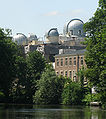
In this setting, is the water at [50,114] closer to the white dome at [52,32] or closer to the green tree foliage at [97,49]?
the green tree foliage at [97,49]

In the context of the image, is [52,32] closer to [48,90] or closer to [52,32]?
[52,32]

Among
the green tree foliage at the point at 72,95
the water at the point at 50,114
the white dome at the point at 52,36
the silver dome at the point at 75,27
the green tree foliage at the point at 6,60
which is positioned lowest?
the water at the point at 50,114

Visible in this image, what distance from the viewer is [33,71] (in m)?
96.6

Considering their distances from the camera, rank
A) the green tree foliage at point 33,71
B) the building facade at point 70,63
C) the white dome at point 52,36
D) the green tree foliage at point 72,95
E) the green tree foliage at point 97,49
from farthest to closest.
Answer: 1. the white dome at point 52,36
2. the building facade at point 70,63
3. the green tree foliage at point 33,71
4. the green tree foliage at point 72,95
5. the green tree foliage at point 97,49

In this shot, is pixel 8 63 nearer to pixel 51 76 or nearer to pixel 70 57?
pixel 51 76

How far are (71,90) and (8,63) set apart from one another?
1239cm

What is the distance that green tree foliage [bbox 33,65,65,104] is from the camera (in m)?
83.1

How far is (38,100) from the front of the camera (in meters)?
83.8

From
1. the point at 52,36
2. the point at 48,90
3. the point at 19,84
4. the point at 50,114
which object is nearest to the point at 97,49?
the point at 50,114

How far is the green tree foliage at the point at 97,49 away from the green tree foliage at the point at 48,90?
94.6 ft

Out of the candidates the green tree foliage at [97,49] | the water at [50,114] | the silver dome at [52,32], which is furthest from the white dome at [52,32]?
the green tree foliage at [97,49]

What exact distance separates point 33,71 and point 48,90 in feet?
45.1

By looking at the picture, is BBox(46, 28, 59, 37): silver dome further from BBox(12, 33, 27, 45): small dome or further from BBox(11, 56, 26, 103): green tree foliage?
BBox(11, 56, 26, 103): green tree foliage

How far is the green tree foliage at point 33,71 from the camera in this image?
9138 cm
